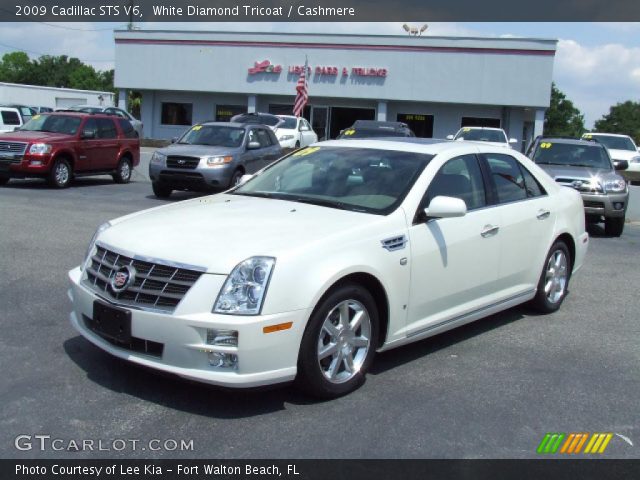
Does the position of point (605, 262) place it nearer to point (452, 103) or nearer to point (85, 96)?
point (452, 103)

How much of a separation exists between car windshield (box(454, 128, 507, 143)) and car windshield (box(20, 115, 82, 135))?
44.2 feet

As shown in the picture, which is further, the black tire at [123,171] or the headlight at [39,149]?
the black tire at [123,171]

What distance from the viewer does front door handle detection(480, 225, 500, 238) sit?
224 inches

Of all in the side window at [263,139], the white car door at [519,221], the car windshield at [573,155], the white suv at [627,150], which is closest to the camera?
the white car door at [519,221]

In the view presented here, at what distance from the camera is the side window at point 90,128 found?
16.8 meters

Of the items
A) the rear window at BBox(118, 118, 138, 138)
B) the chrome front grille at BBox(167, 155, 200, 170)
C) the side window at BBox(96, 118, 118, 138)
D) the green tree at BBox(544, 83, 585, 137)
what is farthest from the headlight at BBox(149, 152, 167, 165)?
the green tree at BBox(544, 83, 585, 137)

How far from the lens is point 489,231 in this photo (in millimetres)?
5746

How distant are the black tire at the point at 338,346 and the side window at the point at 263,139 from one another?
11.6 meters

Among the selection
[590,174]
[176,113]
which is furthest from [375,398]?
[176,113]

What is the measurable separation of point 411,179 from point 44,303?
11.5 ft

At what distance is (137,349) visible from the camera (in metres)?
4.30

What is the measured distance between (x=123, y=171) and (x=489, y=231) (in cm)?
1420

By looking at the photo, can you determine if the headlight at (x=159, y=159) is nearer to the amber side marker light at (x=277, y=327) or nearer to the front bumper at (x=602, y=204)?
the front bumper at (x=602, y=204)

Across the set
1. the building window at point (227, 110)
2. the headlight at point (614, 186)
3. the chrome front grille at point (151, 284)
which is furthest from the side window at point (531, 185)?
the building window at point (227, 110)
